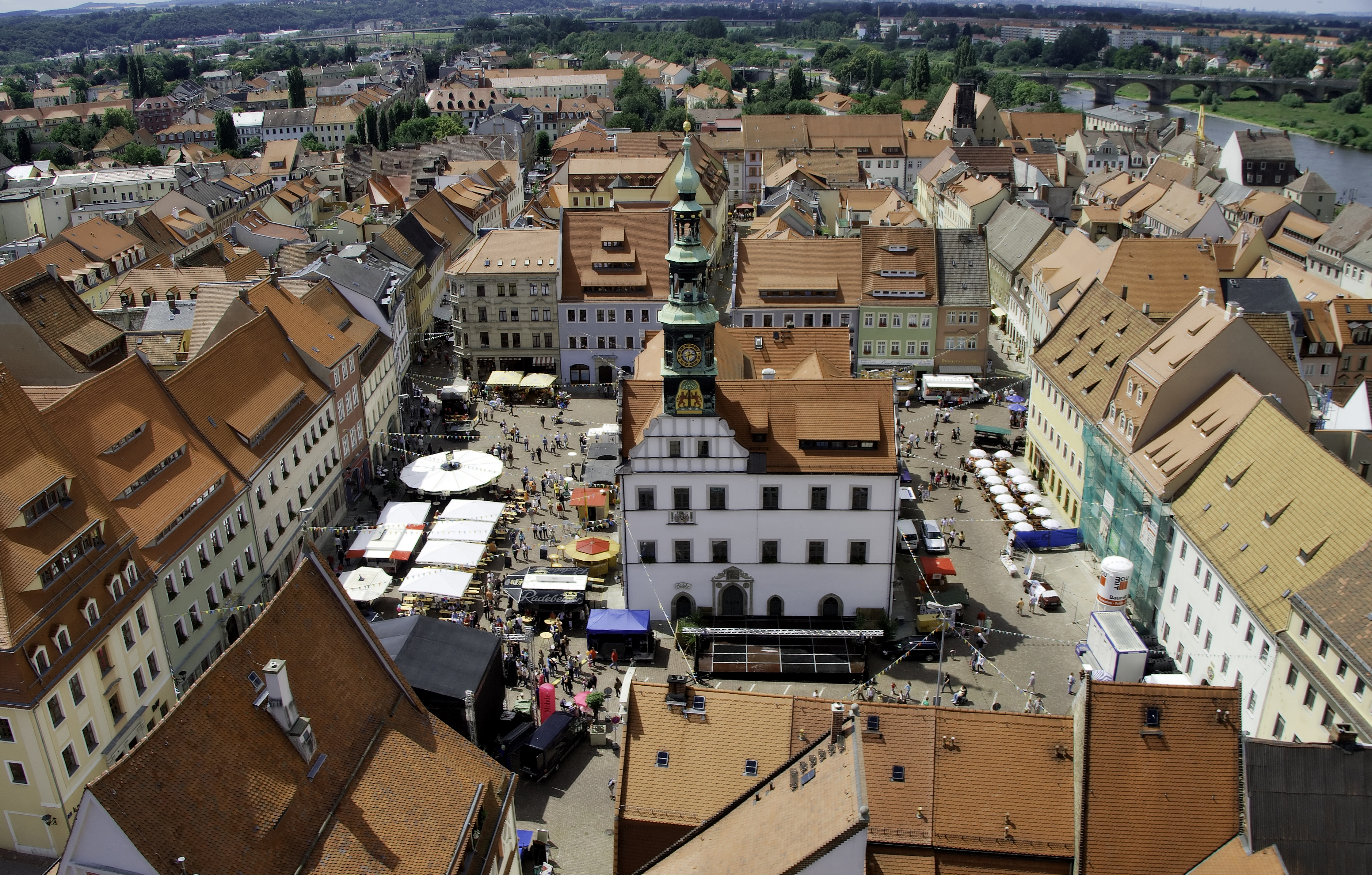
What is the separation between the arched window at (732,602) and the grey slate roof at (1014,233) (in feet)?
164

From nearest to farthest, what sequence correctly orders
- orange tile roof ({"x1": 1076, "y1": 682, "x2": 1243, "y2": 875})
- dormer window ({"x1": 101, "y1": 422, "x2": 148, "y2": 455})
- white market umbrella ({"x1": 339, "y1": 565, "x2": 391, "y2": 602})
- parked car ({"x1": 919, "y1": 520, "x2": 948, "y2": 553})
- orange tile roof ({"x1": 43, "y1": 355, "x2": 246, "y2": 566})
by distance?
orange tile roof ({"x1": 1076, "y1": 682, "x2": 1243, "y2": 875}) → orange tile roof ({"x1": 43, "y1": 355, "x2": 246, "y2": 566}) → dormer window ({"x1": 101, "y1": 422, "x2": 148, "y2": 455}) → white market umbrella ({"x1": 339, "y1": 565, "x2": 391, "y2": 602}) → parked car ({"x1": 919, "y1": 520, "x2": 948, "y2": 553})

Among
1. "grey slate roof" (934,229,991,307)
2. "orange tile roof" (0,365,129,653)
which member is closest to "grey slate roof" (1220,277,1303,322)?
"grey slate roof" (934,229,991,307)

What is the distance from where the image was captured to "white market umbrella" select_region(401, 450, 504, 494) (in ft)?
182

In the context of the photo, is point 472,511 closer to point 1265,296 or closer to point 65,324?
point 65,324

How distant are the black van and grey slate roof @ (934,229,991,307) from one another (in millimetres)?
46354

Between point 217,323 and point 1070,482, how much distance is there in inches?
1766

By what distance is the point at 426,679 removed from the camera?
36.4m

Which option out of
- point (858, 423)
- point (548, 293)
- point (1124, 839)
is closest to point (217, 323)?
point (548, 293)

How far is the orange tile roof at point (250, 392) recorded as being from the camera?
1779 inches

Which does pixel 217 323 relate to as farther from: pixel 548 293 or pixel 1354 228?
pixel 1354 228

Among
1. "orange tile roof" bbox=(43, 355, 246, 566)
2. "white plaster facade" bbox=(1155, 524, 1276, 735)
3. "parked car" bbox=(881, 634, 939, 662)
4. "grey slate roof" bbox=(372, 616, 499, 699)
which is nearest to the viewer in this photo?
"grey slate roof" bbox=(372, 616, 499, 699)

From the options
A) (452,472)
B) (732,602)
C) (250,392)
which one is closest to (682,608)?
A: (732,602)

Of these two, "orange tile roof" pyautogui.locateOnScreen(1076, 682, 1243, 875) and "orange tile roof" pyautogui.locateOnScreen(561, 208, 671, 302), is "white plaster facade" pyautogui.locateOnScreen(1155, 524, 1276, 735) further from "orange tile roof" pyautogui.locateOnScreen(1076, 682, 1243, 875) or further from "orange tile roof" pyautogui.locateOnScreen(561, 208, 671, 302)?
"orange tile roof" pyautogui.locateOnScreen(561, 208, 671, 302)

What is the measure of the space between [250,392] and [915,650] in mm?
31612
